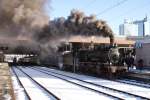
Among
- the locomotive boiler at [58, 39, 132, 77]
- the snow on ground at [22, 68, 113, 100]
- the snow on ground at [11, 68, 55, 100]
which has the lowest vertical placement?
the snow on ground at [11, 68, 55, 100]

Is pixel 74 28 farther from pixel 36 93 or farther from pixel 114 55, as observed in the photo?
pixel 36 93

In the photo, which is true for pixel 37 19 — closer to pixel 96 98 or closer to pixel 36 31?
pixel 36 31

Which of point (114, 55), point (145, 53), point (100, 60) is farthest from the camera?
point (145, 53)

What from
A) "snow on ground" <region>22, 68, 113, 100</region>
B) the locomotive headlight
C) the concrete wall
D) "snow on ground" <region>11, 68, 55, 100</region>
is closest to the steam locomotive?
the locomotive headlight

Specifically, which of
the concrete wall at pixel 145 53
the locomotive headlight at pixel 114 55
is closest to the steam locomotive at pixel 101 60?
the locomotive headlight at pixel 114 55

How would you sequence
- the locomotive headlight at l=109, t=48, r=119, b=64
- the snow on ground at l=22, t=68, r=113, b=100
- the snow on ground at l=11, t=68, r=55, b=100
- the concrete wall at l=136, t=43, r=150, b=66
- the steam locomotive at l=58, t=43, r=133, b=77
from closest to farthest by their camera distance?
the snow on ground at l=22, t=68, r=113, b=100 < the snow on ground at l=11, t=68, r=55, b=100 < the locomotive headlight at l=109, t=48, r=119, b=64 < the steam locomotive at l=58, t=43, r=133, b=77 < the concrete wall at l=136, t=43, r=150, b=66

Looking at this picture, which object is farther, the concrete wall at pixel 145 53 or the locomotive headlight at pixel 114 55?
the concrete wall at pixel 145 53

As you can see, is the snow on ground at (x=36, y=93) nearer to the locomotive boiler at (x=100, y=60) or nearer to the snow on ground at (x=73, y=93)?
the snow on ground at (x=73, y=93)

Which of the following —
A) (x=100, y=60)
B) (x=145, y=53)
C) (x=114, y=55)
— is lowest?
(x=100, y=60)

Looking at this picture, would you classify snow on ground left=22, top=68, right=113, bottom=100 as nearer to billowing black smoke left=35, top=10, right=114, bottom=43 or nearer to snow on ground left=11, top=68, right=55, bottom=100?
snow on ground left=11, top=68, right=55, bottom=100

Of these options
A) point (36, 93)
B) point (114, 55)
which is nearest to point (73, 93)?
point (36, 93)

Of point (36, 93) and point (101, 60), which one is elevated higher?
point (101, 60)

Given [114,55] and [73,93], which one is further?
[114,55]

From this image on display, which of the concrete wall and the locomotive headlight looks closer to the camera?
the locomotive headlight
